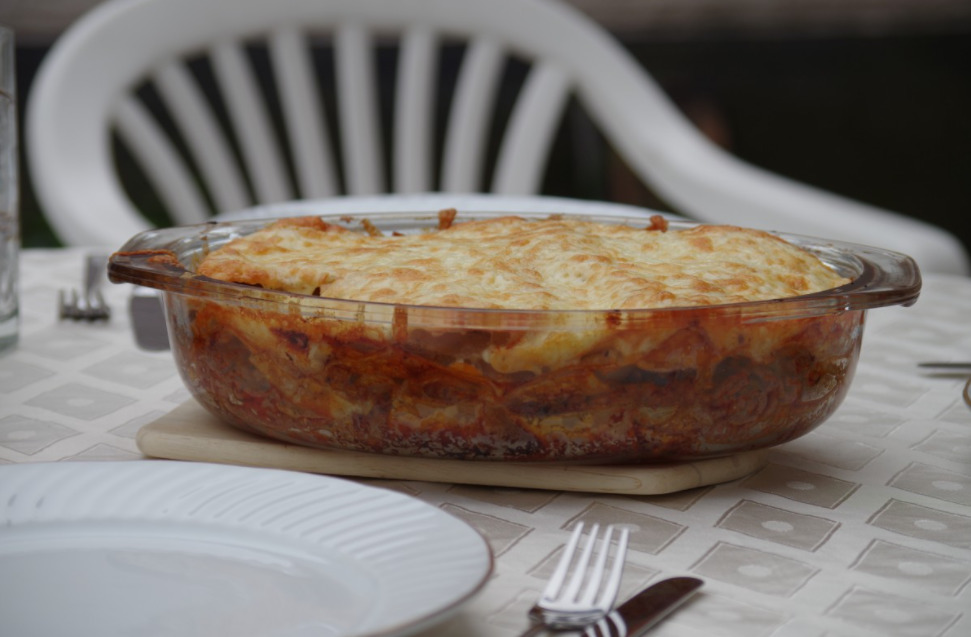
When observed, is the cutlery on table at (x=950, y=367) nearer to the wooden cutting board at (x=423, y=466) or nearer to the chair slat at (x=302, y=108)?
the wooden cutting board at (x=423, y=466)

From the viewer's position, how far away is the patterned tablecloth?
606mm

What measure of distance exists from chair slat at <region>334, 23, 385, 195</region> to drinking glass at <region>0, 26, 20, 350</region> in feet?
4.16

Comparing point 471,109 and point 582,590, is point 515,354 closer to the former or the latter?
point 582,590

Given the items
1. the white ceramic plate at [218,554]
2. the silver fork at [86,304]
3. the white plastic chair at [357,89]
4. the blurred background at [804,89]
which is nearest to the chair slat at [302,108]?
the white plastic chair at [357,89]

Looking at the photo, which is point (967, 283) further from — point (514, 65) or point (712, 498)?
point (514, 65)

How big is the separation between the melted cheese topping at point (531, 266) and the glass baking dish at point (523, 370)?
0.13 ft

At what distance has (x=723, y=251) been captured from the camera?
2.90ft

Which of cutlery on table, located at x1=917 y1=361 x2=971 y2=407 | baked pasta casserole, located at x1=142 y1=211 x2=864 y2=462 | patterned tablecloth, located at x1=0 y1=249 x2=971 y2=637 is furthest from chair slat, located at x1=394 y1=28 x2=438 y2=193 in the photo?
baked pasta casserole, located at x1=142 y1=211 x2=864 y2=462

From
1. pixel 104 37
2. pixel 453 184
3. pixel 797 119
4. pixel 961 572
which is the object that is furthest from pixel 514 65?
pixel 961 572

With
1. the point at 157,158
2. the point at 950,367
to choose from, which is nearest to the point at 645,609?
the point at 950,367

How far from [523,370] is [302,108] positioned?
1.72m

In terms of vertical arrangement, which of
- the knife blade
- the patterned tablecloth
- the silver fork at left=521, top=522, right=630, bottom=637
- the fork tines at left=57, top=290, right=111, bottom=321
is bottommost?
the patterned tablecloth

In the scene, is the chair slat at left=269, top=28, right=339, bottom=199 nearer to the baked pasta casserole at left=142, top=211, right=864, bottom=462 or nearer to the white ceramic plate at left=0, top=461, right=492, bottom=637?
the baked pasta casserole at left=142, top=211, right=864, bottom=462

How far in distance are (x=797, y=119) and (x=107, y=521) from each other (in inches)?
132
